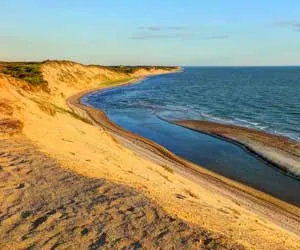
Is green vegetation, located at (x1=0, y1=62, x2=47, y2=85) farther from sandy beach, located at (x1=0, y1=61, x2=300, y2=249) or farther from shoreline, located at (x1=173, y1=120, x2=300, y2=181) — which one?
sandy beach, located at (x1=0, y1=61, x2=300, y2=249)

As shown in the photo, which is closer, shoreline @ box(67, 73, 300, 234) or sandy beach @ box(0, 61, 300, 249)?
sandy beach @ box(0, 61, 300, 249)

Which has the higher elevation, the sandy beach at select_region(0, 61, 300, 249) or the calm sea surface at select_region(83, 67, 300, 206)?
the sandy beach at select_region(0, 61, 300, 249)

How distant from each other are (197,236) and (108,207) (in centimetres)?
286

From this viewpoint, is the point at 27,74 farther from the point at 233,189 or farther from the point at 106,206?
the point at 106,206

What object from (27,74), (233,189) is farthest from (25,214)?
(27,74)

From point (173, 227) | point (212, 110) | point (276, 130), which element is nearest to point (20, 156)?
point (173, 227)

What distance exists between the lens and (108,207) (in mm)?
11805

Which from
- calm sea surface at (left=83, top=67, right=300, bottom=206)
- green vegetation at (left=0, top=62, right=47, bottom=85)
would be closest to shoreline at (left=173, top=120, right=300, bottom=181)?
calm sea surface at (left=83, top=67, right=300, bottom=206)

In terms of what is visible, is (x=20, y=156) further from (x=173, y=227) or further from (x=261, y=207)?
(x=261, y=207)

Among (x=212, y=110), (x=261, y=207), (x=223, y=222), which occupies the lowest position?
(x=212, y=110)

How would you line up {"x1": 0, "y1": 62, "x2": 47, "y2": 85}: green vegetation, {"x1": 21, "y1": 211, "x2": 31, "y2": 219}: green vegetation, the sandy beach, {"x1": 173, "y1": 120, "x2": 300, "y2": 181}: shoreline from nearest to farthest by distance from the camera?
the sandy beach → {"x1": 21, "y1": 211, "x2": 31, "y2": 219}: green vegetation → {"x1": 173, "y1": 120, "x2": 300, "y2": 181}: shoreline → {"x1": 0, "y1": 62, "x2": 47, "y2": 85}: green vegetation

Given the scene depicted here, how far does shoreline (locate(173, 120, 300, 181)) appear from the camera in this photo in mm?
28906

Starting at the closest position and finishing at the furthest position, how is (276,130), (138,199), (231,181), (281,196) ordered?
(138,199)
(281,196)
(231,181)
(276,130)

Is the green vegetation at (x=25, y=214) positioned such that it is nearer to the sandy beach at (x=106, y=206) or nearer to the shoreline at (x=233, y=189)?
the sandy beach at (x=106, y=206)
